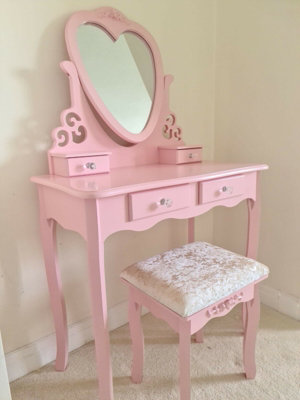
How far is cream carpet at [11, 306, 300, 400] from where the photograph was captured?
1.15 metres

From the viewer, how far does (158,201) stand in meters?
0.96

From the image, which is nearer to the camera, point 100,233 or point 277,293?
point 100,233

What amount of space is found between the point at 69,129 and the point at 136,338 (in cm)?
84

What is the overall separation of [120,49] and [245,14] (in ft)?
2.33

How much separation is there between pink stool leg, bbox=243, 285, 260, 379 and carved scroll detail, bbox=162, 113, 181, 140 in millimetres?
800

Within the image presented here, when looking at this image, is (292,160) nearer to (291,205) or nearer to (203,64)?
(291,205)

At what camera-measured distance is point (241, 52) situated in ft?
5.15

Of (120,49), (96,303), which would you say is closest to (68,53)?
(120,49)

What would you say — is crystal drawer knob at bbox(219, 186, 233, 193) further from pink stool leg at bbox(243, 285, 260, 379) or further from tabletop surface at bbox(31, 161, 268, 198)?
pink stool leg at bbox(243, 285, 260, 379)

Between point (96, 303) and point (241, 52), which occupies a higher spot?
point (241, 52)

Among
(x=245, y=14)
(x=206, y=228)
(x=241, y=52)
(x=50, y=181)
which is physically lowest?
(x=206, y=228)

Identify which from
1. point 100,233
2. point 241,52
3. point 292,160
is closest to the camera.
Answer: point 100,233

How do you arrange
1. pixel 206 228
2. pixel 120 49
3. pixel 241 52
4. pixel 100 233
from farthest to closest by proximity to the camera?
pixel 206 228 < pixel 241 52 < pixel 120 49 < pixel 100 233

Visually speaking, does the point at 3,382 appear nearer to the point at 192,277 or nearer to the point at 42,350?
the point at 42,350
